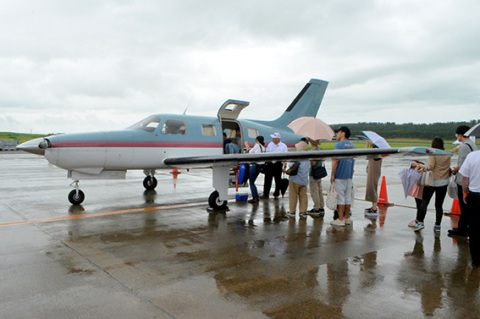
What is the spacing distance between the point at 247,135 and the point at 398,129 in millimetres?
82901

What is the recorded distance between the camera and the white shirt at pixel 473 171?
4984 millimetres

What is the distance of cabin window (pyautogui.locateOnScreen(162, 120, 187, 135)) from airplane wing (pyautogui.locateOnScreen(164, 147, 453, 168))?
73cm

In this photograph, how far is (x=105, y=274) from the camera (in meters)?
4.38

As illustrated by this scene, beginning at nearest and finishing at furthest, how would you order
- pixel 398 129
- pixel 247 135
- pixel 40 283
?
pixel 40 283 → pixel 247 135 → pixel 398 129

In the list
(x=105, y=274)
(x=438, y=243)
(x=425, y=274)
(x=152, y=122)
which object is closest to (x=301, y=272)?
(x=425, y=274)

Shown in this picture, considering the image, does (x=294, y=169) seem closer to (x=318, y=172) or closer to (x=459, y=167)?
(x=318, y=172)

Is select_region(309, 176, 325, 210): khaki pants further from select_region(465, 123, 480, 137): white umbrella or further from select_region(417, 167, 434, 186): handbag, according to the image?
select_region(465, 123, 480, 137): white umbrella

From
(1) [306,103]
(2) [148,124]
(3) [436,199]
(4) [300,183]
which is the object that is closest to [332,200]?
(4) [300,183]

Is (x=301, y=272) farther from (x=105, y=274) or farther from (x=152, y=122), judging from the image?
(x=152, y=122)

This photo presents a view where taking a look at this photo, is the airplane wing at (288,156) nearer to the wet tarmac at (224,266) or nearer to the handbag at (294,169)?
the handbag at (294,169)

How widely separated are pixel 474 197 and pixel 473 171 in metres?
0.38

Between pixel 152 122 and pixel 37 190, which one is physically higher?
pixel 152 122

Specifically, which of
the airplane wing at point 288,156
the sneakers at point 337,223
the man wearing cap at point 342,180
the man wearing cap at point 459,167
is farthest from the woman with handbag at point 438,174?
the sneakers at point 337,223

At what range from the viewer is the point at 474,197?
199 inches
